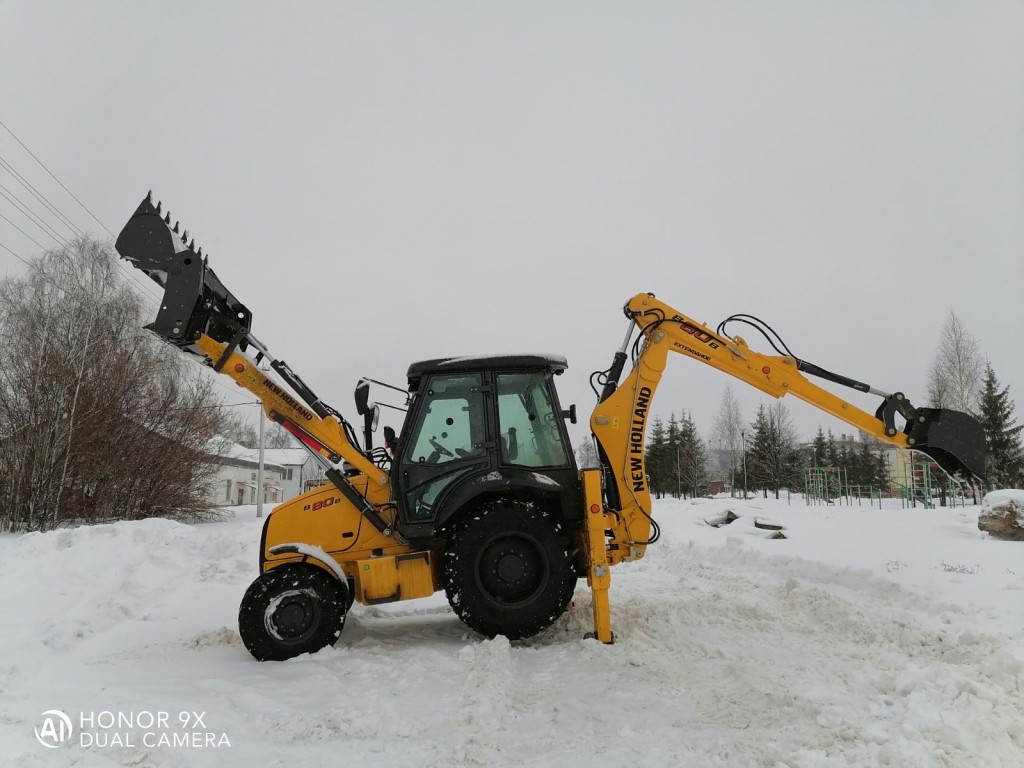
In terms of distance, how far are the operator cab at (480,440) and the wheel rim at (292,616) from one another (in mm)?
936

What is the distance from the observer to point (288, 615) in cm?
491

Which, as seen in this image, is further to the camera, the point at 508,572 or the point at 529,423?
the point at 529,423

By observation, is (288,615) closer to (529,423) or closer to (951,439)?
(529,423)

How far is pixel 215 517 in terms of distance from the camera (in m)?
20.7

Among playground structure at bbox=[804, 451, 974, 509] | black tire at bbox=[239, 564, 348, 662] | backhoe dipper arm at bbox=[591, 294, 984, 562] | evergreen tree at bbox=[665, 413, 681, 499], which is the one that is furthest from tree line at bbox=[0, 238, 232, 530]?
evergreen tree at bbox=[665, 413, 681, 499]

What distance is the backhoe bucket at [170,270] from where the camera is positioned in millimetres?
5125

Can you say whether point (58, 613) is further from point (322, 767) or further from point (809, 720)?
point (809, 720)

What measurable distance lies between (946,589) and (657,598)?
285 centimetres

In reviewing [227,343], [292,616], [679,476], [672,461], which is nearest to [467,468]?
[292,616]

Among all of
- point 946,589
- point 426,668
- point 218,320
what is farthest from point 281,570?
point 946,589

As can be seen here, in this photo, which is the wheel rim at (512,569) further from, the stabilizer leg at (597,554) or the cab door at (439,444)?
the cab door at (439,444)

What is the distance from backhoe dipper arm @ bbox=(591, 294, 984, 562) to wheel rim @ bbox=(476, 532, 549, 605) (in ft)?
2.59

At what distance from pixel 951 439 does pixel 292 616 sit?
5.75 meters

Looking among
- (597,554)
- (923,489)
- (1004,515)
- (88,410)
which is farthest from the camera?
(923,489)
